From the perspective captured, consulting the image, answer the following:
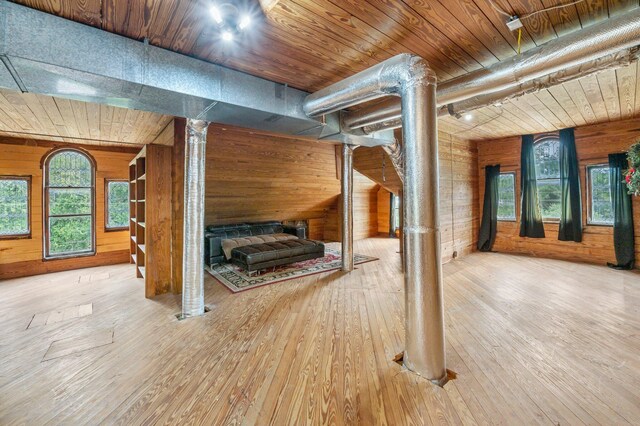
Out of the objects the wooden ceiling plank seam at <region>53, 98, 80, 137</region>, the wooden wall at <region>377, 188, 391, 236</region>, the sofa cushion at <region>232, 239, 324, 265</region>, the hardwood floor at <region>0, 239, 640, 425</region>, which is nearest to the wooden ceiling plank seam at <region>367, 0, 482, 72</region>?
the hardwood floor at <region>0, 239, 640, 425</region>

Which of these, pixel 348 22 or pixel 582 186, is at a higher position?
pixel 348 22

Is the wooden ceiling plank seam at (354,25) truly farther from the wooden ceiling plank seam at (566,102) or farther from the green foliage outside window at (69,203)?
the green foliage outside window at (69,203)

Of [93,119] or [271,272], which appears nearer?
[93,119]

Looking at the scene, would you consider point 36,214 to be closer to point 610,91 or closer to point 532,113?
point 532,113

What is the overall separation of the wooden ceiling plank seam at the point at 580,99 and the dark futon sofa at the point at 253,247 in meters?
3.97

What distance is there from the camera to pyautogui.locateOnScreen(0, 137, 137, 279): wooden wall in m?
4.21

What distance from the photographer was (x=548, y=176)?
5.08 meters

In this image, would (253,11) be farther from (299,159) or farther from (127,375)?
(299,159)

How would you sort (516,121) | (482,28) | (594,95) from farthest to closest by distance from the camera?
(516,121), (594,95), (482,28)

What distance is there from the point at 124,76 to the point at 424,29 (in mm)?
1989

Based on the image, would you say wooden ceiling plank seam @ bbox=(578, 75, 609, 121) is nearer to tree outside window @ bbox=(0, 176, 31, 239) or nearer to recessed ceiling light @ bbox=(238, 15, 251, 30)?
recessed ceiling light @ bbox=(238, 15, 251, 30)

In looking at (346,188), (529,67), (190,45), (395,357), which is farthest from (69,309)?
(529,67)

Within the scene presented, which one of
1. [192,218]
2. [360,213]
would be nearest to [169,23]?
[192,218]

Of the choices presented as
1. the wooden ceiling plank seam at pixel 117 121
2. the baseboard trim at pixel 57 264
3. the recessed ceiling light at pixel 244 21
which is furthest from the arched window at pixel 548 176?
the baseboard trim at pixel 57 264
